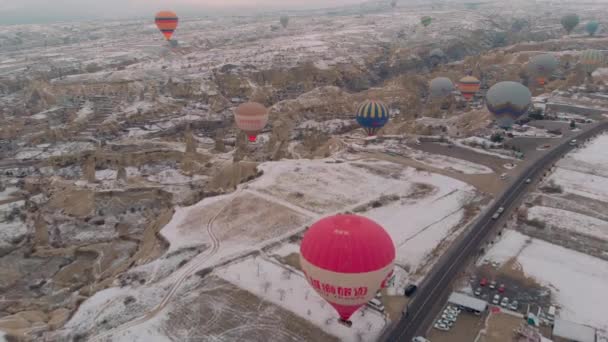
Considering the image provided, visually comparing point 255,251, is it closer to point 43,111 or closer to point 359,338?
point 359,338

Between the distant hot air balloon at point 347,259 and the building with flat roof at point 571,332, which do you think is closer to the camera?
the distant hot air balloon at point 347,259

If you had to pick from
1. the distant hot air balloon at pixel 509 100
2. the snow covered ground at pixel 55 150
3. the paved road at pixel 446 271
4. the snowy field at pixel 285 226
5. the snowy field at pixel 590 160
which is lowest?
the snow covered ground at pixel 55 150

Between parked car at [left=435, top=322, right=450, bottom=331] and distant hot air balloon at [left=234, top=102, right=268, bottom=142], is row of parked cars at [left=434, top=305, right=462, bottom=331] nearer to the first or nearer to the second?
parked car at [left=435, top=322, right=450, bottom=331]

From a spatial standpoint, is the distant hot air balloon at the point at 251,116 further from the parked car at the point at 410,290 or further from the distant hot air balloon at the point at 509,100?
the parked car at the point at 410,290

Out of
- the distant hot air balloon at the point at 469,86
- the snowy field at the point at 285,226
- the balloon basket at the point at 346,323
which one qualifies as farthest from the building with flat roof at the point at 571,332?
the distant hot air balloon at the point at 469,86

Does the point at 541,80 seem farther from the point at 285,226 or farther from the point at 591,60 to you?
the point at 285,226

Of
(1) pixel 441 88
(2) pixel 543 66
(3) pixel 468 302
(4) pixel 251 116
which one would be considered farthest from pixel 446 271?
(2) pixel 543 66

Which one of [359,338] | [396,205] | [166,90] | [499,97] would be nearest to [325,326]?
[359,338]
